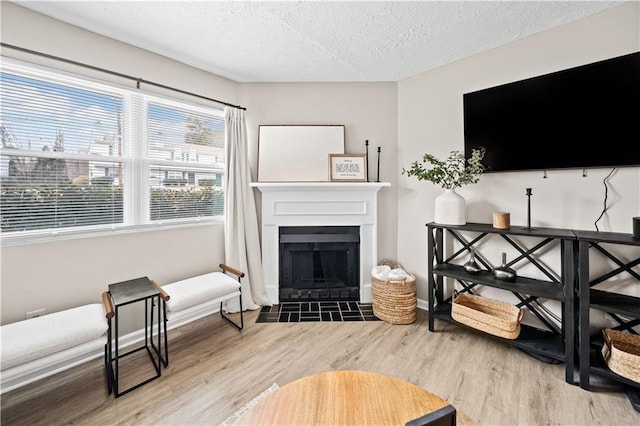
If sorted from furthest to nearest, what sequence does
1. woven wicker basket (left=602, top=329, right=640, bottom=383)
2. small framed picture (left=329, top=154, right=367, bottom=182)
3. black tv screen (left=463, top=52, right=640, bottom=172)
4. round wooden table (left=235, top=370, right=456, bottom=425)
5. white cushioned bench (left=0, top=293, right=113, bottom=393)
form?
1. small framed picture (left=329, top=154, right=367, bottom=182)
2. black tv screen (left=463, top=52, right=640, bottom=172)
3. woven wicker basket (left=602, top=329, right=640, bottom=383)
4. white cushioned bench (left=0, top=293, right=113, bottom=393)
5. round wooden table (left=235, top=370, right=456, bottom=425)

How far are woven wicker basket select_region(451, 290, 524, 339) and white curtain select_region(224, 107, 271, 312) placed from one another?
76.4 inches

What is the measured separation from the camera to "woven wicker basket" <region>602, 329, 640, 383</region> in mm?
1561

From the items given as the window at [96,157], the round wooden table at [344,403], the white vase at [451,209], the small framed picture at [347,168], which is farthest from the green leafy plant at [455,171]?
Answer: the window at [96,157]

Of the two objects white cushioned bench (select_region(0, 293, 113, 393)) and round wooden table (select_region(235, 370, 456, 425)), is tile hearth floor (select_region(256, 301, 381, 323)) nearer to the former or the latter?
white cushioned bench (select_region(0, 293, 113, 393))

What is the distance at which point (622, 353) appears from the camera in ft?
5.27

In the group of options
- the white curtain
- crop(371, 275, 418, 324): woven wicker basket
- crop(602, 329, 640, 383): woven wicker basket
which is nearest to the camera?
crop(602, 329, 640, 383): woven wicker basket

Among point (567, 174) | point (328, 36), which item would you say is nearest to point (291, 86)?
point (328, 36)

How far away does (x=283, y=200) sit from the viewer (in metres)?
3.04

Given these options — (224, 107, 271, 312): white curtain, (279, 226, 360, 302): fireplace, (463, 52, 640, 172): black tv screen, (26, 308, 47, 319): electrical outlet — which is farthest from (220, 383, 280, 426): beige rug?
(463, 52, 640, 172): black tv screen

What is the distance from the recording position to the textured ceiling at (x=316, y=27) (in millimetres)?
1838

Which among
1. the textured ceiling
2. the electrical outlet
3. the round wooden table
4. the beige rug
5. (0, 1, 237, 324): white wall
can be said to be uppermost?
the textured ceiling

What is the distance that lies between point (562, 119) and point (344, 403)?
2493 mm

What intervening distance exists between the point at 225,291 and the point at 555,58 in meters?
3.30

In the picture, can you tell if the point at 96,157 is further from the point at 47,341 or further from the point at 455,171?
the point at 455,171
